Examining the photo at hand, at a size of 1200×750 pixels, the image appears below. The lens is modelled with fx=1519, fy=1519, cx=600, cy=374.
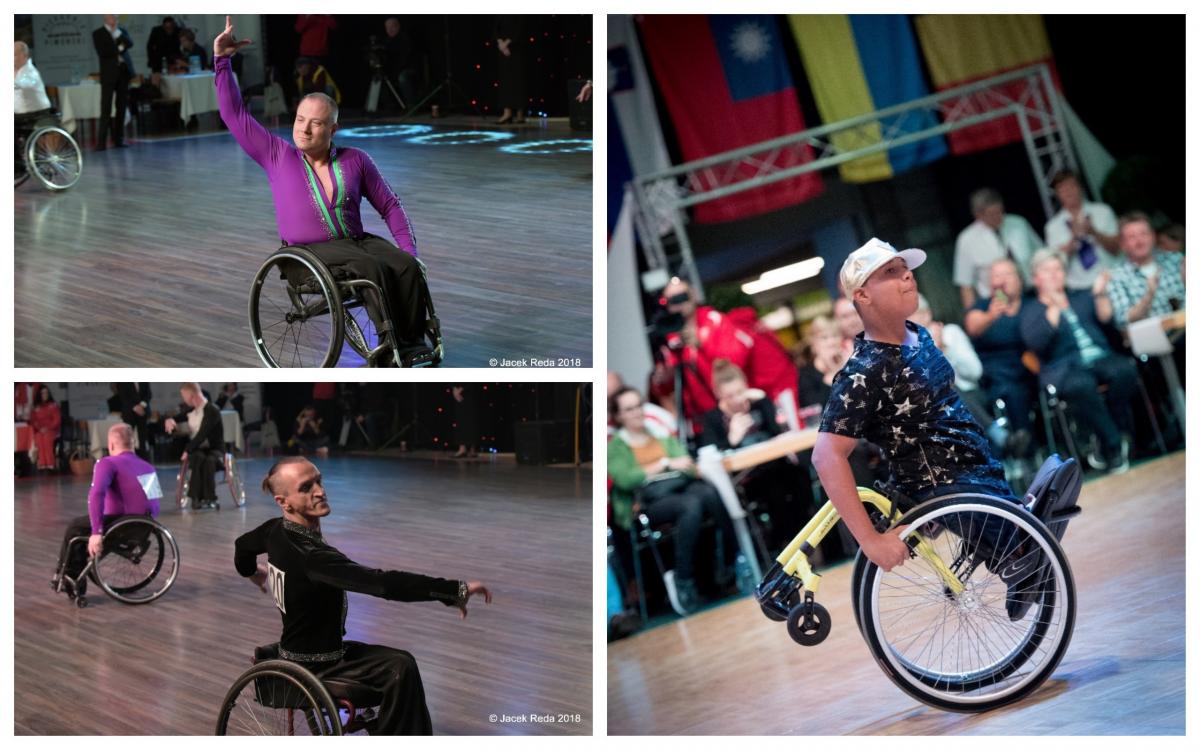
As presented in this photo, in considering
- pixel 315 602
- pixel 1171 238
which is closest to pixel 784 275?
pixel 1171 238

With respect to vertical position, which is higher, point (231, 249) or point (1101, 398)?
point (231, 249)

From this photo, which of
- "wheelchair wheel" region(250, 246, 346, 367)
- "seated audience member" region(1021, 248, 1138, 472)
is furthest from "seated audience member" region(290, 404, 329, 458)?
"seated audience member" region(1021, 248, 1138, 472)

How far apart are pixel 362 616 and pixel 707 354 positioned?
172cm

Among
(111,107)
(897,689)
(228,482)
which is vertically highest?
(111,107)

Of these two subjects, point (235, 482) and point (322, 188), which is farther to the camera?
point (235, 482)

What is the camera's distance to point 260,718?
487cm

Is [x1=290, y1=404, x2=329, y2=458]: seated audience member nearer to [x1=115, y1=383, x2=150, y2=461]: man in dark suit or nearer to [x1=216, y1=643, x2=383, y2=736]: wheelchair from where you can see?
[x1=115, y1=383, x2=150, y2=461]: man in dark suit

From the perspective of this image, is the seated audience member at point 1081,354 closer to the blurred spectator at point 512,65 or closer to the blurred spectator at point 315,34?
the blurred spectator at point 512,65

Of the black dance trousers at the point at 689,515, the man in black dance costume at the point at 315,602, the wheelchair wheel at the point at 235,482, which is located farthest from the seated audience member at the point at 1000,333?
the wheelchair wheel at the point at 235,482

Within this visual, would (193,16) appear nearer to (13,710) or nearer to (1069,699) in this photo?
(13,710)

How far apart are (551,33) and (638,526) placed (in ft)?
6.18

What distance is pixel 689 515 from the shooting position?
5.87m

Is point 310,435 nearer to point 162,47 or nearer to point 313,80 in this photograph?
point 313,80

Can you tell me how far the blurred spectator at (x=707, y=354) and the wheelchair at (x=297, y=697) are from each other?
1.78m
